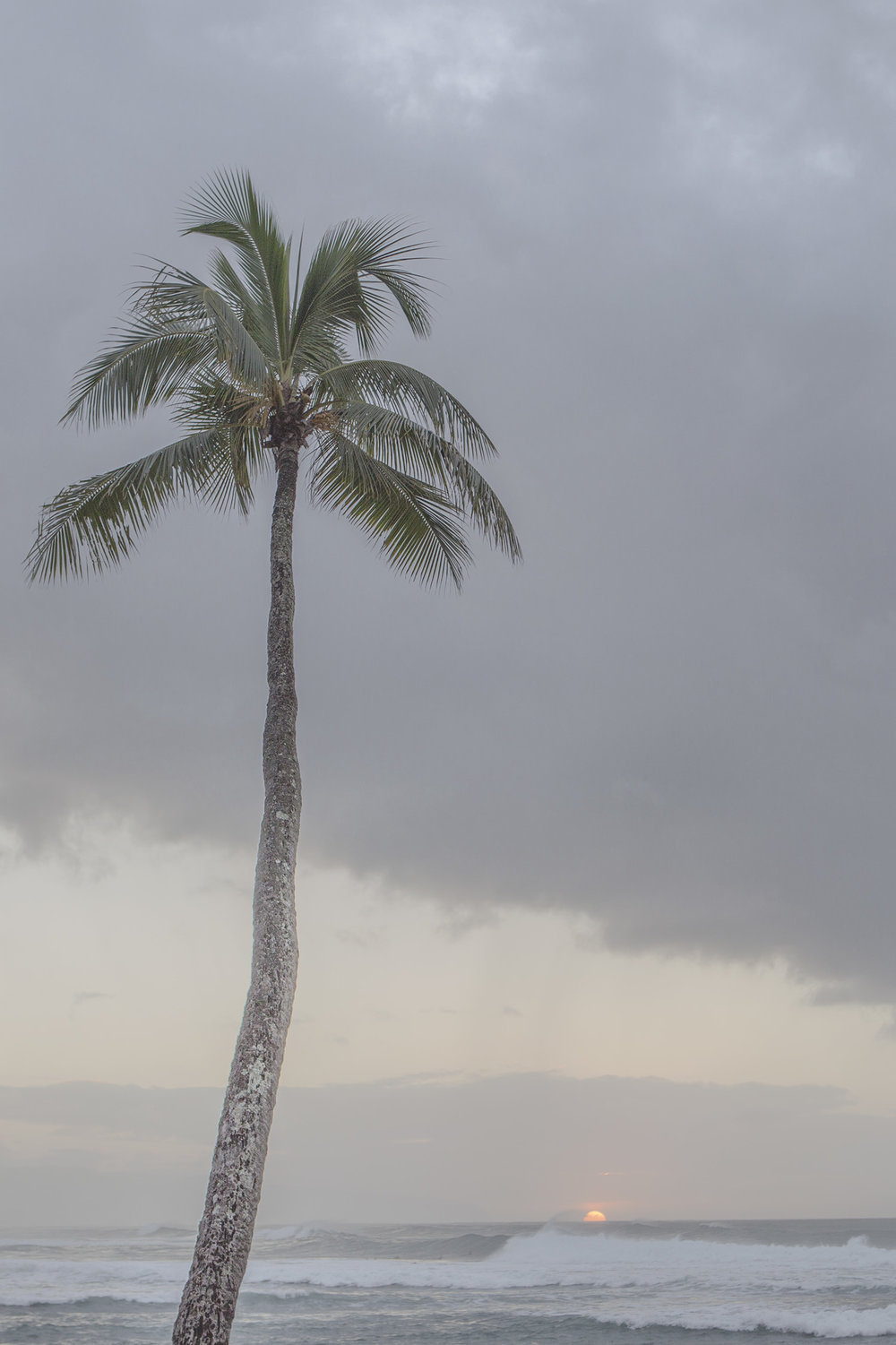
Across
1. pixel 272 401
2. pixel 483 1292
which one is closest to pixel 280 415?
pixel 272 401

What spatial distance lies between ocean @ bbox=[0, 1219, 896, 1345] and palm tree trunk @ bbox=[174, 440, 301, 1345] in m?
16.7

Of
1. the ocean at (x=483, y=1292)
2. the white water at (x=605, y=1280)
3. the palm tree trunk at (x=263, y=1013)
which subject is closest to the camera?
the palm tree trunk at (x=263, y=1013)

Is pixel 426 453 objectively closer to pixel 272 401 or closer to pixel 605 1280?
pixel 272 401

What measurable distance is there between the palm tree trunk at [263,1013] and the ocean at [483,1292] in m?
16.7

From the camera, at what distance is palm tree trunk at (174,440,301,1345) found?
688cm

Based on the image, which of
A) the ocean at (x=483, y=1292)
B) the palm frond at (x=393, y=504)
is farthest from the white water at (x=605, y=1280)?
the palm frond at (x=393, y=504)

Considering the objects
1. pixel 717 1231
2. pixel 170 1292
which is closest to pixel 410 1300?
pixel 170 1292

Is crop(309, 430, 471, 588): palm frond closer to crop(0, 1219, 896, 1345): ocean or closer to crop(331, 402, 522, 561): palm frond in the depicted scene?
crop(331, 402, 522, 561): palm frond

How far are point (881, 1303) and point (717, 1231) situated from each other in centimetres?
4145

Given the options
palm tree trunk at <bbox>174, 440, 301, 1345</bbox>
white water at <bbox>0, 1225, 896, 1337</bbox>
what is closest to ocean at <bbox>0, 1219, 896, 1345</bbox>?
white water at <bbox>0, 1225, 896, 1337</bbox>

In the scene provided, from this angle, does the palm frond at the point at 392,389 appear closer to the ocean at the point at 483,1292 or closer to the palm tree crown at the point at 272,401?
the palm tree crown at the point at 272,401

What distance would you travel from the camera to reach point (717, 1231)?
63.3 m

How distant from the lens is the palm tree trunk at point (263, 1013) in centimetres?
688

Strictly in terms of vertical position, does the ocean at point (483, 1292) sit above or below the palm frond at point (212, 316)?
below
